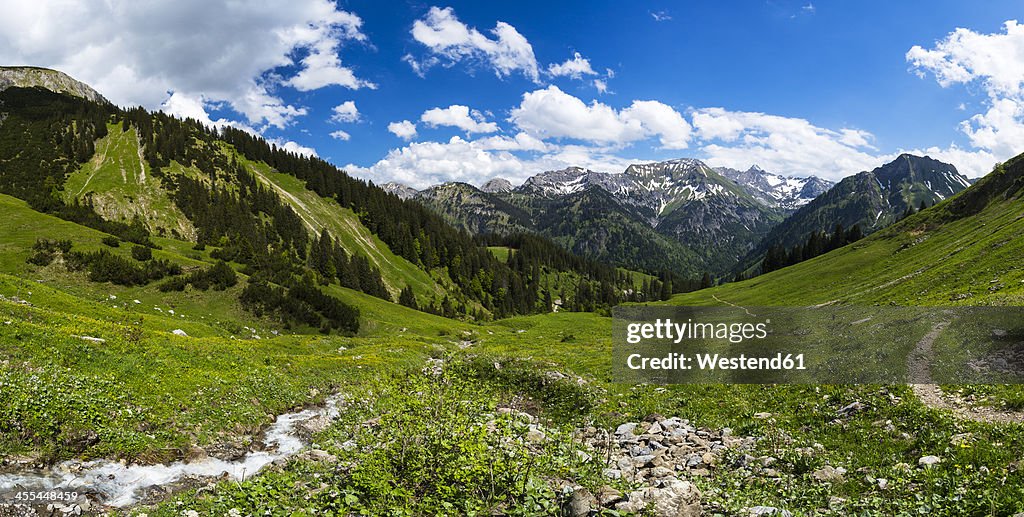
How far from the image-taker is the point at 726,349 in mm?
40781

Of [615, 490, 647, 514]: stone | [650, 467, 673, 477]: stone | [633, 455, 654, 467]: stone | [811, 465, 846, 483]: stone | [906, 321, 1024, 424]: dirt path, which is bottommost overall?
[633, 455, 654, 467]: stone

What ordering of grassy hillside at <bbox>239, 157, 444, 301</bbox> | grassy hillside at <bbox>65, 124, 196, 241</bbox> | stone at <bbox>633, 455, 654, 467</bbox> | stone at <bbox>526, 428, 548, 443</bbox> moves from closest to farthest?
stone at <bbox>633, 455, 654, 467</bbox> → stone at <bbox>526, 428, 548, 443</bbox> → grassy hillside at <bbox>65, 124, 196, 241</bbox> → grassy hillside at <bbox>239, 157, 444, 301</bbox>

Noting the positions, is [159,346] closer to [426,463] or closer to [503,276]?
[426,463]

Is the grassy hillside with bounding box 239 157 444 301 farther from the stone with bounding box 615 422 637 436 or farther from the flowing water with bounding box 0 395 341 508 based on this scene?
the stone with bounding box 615 422 637 436

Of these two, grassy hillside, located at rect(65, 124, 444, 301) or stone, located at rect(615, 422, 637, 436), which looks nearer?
stone, located at rect(615, 422, 637, 436)

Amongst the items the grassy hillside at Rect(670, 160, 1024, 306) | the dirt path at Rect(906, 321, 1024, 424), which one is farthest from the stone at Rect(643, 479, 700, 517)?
the grassy hillside at Rect(670, 160, 1024, 306)

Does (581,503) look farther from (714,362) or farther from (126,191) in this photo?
(126,191)

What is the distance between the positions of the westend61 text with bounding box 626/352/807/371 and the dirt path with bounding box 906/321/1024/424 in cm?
546

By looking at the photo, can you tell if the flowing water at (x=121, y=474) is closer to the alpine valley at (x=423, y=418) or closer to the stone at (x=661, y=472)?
the alpine valley at (x=423, y=418)

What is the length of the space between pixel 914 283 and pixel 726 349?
107 ft

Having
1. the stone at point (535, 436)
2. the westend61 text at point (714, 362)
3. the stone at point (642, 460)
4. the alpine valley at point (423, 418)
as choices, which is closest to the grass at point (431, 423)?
the alpine valley at point (423, 418)

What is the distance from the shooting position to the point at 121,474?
14.6 meters

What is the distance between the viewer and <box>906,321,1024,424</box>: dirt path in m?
14.5

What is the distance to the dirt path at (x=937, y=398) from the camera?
14.5 m
